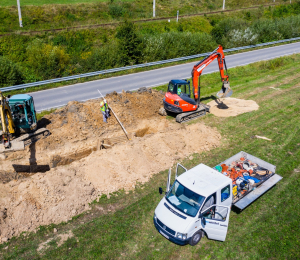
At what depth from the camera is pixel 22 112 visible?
16547mm

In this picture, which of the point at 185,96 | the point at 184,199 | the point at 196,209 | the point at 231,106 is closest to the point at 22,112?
the point at 185,96

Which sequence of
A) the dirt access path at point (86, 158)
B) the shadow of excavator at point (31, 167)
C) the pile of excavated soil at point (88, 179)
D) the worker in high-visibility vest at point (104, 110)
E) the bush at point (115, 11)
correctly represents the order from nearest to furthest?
1. the pile of excavated soil at point (88, 179)
2. the dirt access path at point (86, 158)
3. the shadow of excavator at point (31, 167)
4. the worker in high-visibility vest at point (104, 110)
5. the bush at point (115, 11)

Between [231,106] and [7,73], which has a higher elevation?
[7,73]

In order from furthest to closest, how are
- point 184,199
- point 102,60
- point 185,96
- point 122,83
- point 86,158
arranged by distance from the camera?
point 102,60
point 122,83
point 185,96
point 86,158
point 184,199

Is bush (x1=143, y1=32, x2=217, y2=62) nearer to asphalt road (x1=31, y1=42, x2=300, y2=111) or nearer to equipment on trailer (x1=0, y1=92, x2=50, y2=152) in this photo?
asphalt road (x1=31, y1=42, x2=300, y2=111)

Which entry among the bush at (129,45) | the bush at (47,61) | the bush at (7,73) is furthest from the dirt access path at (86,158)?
the bush at (47,61)

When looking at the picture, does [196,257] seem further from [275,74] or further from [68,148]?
[275,74]

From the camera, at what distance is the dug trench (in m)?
11.3

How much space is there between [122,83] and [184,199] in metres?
19.2

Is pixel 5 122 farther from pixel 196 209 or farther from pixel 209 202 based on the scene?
pixel 209 202

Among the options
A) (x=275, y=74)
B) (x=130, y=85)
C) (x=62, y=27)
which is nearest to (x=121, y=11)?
(x=62, y=27)

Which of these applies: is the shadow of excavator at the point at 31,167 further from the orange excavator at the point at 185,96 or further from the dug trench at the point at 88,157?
the orange excavator at the point at 185,96

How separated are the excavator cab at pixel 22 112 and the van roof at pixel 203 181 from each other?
10453 mm

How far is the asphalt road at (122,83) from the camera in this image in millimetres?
23797
